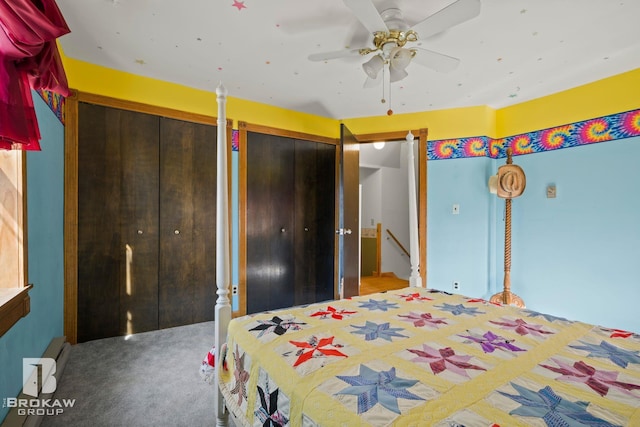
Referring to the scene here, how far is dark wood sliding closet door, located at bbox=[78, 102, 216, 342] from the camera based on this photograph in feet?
8.23

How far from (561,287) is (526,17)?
2.47 metres

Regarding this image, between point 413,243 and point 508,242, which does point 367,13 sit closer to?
point 413,243

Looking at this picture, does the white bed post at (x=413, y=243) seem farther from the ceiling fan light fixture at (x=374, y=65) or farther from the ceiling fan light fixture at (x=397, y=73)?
the ceiling fan light fixture at (x=374, y=65)

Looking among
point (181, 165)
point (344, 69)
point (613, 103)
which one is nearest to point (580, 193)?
point (613, 103)

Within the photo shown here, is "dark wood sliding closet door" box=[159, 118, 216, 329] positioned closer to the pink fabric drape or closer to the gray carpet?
the gray carpet

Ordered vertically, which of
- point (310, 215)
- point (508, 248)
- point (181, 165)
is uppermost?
point (181, 165)

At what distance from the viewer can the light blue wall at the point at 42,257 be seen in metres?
1.46

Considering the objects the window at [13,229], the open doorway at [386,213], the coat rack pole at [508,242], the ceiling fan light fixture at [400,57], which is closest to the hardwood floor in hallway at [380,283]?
the open doorway at [386,213]

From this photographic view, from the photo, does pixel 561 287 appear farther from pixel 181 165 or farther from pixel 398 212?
pixel 181 165

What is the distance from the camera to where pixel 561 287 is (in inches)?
115

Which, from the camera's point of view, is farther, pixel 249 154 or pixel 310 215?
pixel 310 215

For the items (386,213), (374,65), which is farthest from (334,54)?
(386,213)

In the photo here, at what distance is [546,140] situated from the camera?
119 inches

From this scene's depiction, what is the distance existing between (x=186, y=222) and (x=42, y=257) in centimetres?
111
